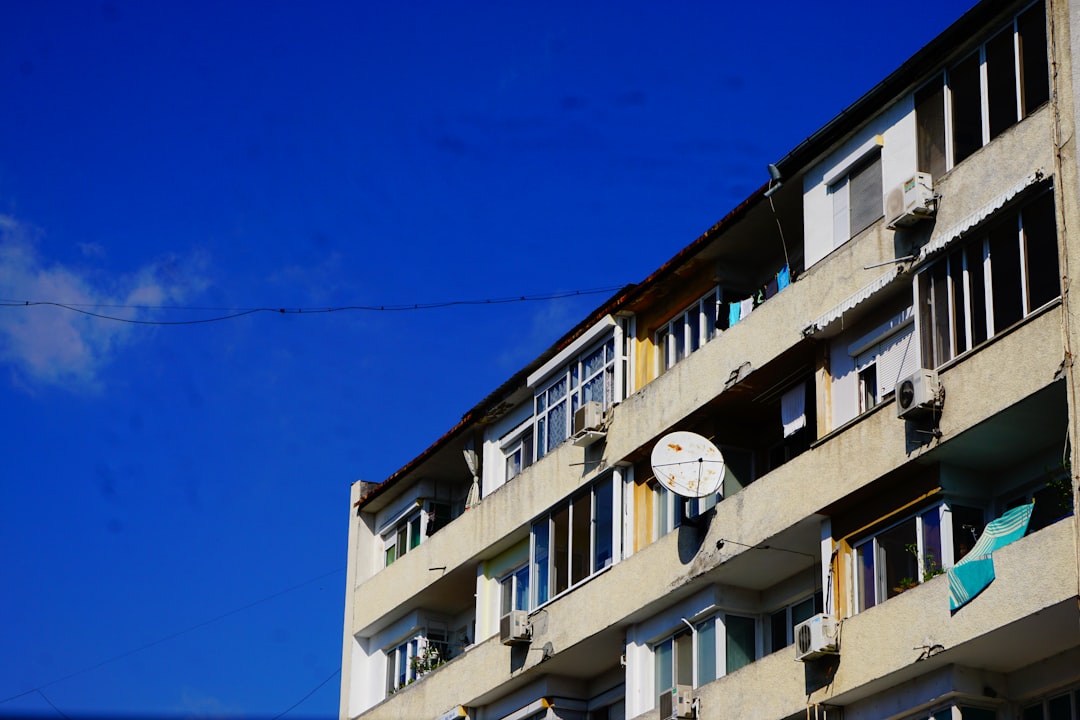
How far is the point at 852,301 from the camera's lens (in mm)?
24453

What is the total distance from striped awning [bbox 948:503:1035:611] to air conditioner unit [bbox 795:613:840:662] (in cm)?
215

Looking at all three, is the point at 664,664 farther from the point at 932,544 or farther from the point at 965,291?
the point at 965,291

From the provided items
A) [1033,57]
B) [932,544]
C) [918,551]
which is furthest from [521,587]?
[1033,57]

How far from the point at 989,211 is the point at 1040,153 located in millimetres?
912

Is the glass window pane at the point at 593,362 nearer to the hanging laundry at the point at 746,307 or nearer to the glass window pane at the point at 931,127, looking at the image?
the hanging laundry at the point at 746,307

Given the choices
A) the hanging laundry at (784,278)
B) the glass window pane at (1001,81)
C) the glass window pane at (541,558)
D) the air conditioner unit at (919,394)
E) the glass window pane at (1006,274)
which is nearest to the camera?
the glass window pane at (1006,274)

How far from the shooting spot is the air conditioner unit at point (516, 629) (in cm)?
3036

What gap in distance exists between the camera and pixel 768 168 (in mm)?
26734

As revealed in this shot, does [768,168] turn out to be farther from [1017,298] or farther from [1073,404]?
[1073,404]

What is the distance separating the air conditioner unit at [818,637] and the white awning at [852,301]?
4045 mm

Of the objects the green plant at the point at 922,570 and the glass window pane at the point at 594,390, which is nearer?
the green plant at the point at 922,570

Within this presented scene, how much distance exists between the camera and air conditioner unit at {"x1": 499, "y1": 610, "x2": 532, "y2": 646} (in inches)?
1195

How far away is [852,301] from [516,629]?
357 inches

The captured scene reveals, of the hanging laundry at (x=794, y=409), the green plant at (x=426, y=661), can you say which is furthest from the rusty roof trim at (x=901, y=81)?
the green plant at (x=426, y=661)
